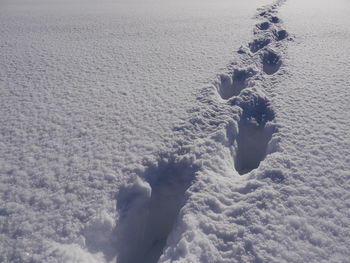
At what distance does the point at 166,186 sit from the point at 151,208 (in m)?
0.13

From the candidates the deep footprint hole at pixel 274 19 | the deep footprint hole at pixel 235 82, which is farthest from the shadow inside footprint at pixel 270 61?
the deep footprint hole at pixel 274 19

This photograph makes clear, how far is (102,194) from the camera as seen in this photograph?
1404 mm

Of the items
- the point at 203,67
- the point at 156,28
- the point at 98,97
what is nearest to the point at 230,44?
the point at 203,67

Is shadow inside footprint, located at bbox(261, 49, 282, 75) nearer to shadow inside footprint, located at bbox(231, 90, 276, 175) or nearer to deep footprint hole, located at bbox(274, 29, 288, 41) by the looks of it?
deep footprint hole, located at bbox(274, 29, 288, 41)

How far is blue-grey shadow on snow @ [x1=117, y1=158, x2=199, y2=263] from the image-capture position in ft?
4.50

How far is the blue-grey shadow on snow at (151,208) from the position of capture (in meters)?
1.37


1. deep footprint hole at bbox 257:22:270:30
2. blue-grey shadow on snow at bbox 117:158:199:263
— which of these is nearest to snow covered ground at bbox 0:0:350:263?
→ blue-grey shadow on snow at bbox 117:158:199:263

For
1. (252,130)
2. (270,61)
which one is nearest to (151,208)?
(252,130)

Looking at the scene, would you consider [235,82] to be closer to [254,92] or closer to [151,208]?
[254,92]

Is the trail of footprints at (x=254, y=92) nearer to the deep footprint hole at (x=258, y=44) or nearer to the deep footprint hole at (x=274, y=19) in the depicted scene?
the deep footprint hole at (x=258, y=44)

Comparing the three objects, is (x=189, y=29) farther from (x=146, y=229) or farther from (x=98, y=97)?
(x=146, y=229)

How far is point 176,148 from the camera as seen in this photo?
1.64 m

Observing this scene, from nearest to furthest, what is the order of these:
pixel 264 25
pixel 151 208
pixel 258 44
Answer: pixel 151 208 < pixel 258 44 < pixel 264 25

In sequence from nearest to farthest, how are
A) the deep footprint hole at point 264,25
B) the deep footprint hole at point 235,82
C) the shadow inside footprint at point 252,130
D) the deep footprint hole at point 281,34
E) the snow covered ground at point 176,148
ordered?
the snow covered ground at point 176,148 < the shadow inside footprint at point 252,130 < the deep footprint hole at point 235,82 < the deep footprint hole at point 281,34 < the deep footprint hole at point 264,25
